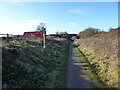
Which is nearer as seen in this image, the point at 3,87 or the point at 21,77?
the point at 3,87

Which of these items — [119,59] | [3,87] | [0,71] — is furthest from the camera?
[119,59]

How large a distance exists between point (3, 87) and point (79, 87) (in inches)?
162

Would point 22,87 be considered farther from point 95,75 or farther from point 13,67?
point 95,75

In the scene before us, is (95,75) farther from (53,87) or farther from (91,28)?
(91,28)

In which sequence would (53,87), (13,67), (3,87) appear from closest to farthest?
(3,87), (53,87), (13,67)

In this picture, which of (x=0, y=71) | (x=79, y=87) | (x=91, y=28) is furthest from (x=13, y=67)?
(x=91, y=28)

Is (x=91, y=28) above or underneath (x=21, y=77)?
above

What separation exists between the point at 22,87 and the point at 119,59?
24.7ft

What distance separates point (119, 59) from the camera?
928 cm

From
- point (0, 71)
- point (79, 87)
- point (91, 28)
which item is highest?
point (91, 28)

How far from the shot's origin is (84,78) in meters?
8.02

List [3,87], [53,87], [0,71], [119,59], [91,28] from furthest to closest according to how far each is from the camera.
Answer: [91,28]
[119,59]
[0,71]
[53,87]
[3,87]

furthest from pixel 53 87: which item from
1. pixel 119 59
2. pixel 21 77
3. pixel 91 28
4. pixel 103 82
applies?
pixel 91 28

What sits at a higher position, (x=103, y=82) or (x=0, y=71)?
(x=0, y=71)
